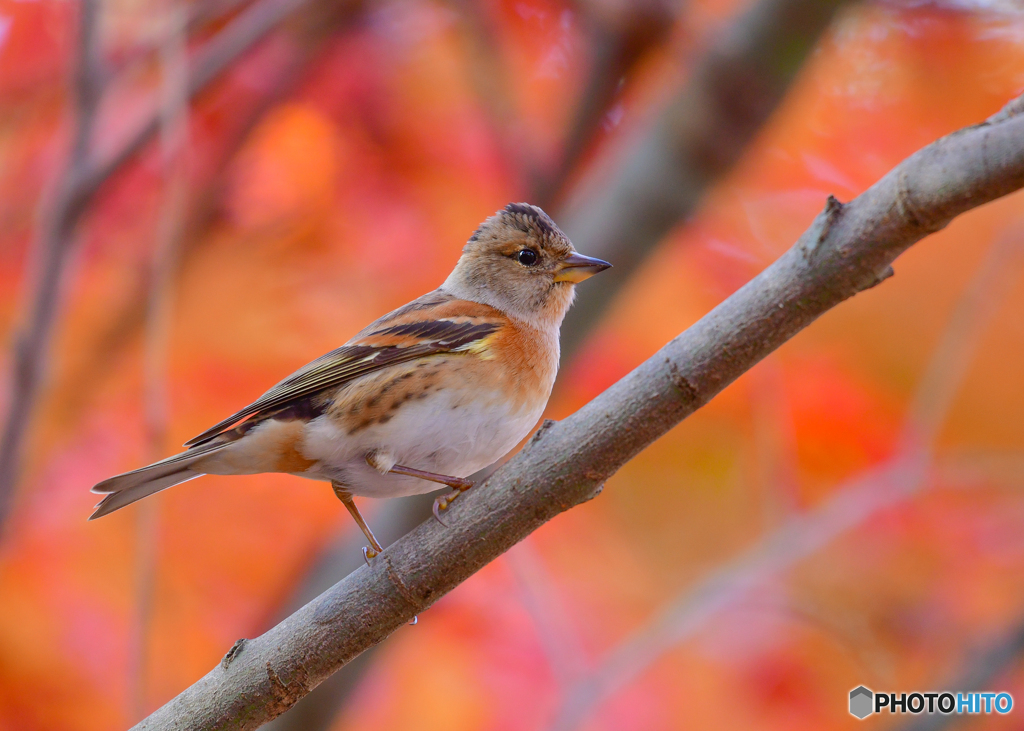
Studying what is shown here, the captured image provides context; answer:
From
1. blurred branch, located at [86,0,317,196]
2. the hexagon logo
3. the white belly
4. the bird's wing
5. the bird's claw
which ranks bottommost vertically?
the hexagon logo

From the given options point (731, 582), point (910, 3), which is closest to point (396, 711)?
point (731, 582)

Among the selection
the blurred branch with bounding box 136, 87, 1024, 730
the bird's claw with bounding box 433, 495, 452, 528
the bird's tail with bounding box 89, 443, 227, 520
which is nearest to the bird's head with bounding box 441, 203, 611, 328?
the bird's claw with bounding box 433, 495, 452, 528

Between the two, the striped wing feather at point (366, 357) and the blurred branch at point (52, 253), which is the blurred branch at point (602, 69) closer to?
the striped wing feather at point (366, 357)

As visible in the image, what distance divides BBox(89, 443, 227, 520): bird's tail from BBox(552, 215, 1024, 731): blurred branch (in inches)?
73.6

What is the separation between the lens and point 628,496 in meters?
5.18

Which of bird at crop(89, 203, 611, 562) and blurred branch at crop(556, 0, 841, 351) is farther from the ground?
blurred branch at crop(556, 0, 841, 351)

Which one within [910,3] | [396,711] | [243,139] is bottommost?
[396,711]

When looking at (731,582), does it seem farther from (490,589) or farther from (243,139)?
(243,139)

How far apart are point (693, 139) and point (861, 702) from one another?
8.25 feet

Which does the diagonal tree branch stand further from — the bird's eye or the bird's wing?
the bird's wing

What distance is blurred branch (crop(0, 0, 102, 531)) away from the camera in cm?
296

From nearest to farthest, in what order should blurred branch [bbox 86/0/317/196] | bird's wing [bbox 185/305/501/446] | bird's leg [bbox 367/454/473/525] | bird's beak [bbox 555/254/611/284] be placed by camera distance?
1. bird's leg [bbox 367/454/473/525]
2. bird's wing [bbox 185/305/501/446]
3. bird's beak [bbox 555/254/611/284]
4. blurred branch [bbox 86/0/317/196]

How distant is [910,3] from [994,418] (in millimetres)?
2386

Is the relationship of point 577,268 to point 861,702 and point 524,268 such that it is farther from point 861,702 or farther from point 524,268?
point 861,702
